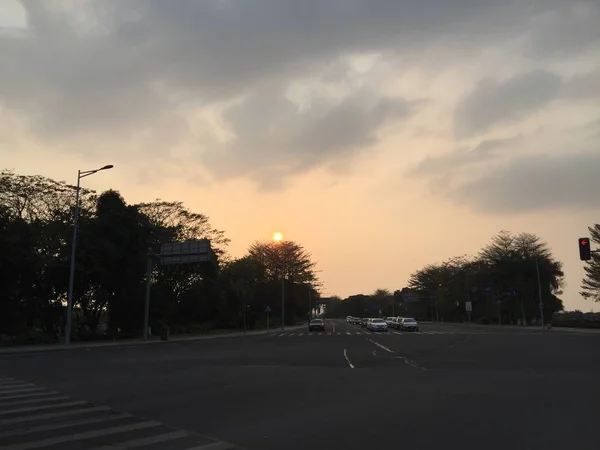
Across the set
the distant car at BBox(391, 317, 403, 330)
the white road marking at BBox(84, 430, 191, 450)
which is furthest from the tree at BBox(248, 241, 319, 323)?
the white road marking at BBox(84, 430, 191, 450)

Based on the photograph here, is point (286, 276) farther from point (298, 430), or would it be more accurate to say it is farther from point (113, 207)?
point (298, 430)

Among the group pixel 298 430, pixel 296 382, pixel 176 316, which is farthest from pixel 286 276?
pixel 298 430

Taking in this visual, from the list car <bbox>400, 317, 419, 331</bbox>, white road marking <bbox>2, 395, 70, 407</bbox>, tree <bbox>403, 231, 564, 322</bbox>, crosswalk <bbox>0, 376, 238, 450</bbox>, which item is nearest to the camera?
crosswalk <bbox>0, 376, 238, 450</bbox>

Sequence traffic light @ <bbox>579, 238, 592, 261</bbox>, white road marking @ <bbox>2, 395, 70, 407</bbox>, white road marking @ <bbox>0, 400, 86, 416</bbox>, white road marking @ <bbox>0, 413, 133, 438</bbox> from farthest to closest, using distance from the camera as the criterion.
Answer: traffic light @ <bbox>579, 238, 592, 261</bbox> → white road marking @ <bbox>2, 395, 70, 407</bbox> → white road marking @ <bbox>0, 400, 86, 416</bbox> → white road marking @ <bbox>0, 413, 133, 438</bbox>

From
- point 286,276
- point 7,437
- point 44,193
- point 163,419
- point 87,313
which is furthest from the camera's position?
point 286,276

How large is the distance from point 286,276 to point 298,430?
335 ft

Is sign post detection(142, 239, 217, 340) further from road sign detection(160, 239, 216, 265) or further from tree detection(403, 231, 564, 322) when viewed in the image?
tree detection(403, 231, 564, 322)

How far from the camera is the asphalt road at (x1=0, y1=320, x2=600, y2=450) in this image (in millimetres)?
7941

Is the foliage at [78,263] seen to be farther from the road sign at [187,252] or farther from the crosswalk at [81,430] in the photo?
the crosswalk at [81,430]

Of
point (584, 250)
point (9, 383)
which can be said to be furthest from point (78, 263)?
point (584, 250)

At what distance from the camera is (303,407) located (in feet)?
35.8

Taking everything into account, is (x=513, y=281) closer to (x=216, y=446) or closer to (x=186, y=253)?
(x=186, y=253)

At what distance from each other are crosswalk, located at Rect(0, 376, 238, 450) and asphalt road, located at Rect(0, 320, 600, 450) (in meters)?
0.02

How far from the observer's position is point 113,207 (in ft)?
160
